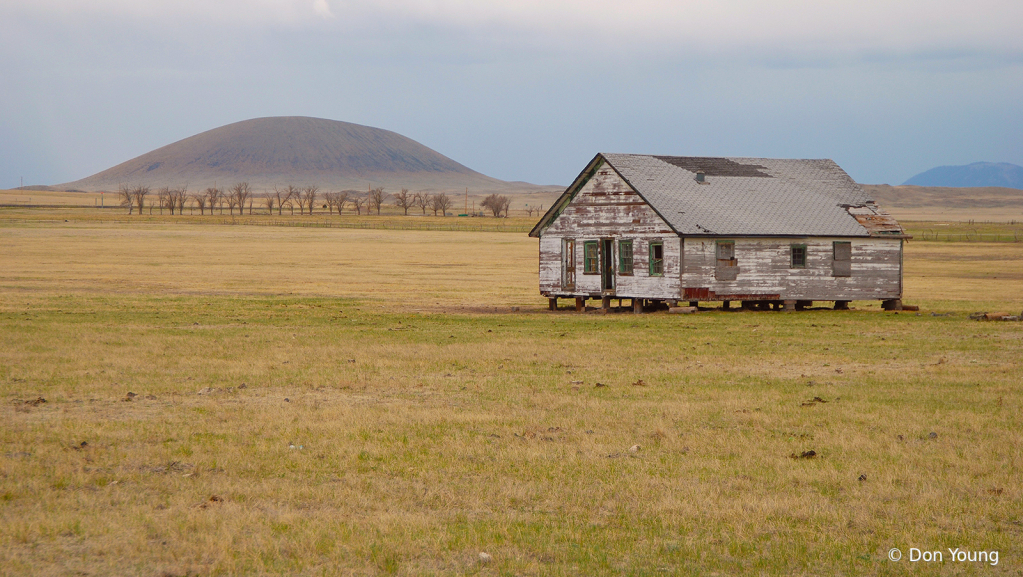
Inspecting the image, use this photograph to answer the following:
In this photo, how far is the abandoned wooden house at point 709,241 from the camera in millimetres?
34906

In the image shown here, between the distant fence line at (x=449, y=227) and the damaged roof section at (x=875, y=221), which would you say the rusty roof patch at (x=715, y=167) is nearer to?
the damaged roof section at (x=875, y=221)

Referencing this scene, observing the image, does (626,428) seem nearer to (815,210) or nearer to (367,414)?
(367,414)

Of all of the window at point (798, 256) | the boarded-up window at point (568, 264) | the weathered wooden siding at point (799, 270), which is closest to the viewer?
the weathered wooden siding at point (799, 270)

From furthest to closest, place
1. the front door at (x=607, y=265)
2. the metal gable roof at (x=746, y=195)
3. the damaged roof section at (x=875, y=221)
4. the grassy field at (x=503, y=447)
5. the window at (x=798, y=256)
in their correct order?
the damaged roof section at (x=875, y=221) → the front door at (x=607, y=265) → the window at (x=798, y=256) → the metal gable roof at (x=746, y=195) → the grassy field at (x=503, y=447)

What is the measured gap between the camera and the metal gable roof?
117ft

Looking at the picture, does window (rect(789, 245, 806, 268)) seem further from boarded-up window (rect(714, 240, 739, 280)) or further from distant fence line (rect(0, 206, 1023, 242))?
distant fence line (rect(0, 206, 1023, 242))

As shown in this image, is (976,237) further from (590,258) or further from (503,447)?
(503,447)

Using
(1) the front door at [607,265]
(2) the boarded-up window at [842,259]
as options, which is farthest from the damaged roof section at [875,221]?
(1) the front door at [607,265]

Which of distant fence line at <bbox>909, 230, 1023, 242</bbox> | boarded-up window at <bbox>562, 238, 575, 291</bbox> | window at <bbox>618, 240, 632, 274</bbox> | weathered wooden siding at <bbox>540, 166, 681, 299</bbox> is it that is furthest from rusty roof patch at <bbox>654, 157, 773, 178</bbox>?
distant fence line at <bbox>909, 230, 1023, 242</bbox>

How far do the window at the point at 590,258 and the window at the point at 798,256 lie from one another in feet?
23.5

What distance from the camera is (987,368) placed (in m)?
18.6

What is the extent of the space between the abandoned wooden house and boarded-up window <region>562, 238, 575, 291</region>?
4 cm

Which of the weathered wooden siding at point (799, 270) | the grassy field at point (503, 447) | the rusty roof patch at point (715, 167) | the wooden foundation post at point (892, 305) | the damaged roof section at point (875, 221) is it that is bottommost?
the wooden foundation post at point (892, 305)

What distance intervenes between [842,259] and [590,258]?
9306 millimetres
